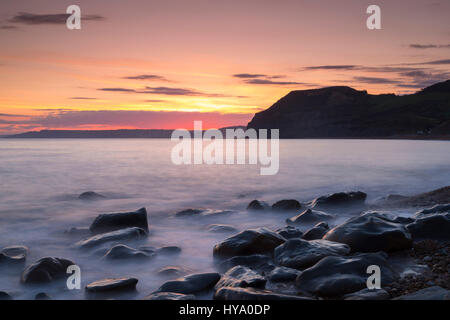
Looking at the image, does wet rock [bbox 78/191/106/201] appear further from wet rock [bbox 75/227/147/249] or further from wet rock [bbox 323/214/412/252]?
wet rock [bbox 323/214/412/252]

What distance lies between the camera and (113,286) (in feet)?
16.7

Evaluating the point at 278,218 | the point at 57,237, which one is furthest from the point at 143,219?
the point at 278,218

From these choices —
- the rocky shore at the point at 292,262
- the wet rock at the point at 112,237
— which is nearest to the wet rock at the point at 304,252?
the rocky shore at the point at 292,262

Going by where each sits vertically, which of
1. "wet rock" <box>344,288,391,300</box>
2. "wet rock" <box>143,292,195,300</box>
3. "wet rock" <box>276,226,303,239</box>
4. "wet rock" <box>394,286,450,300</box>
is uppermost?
"wet rock" <box>394,286,450,300</box>

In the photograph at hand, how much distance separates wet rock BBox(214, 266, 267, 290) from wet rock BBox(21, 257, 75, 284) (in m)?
2.58

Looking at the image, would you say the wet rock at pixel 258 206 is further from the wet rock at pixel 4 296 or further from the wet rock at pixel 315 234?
the wet rock at pixel 4 296

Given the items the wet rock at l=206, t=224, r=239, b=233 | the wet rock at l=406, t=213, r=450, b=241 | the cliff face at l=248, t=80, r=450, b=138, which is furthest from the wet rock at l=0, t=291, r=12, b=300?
the cliff face at l=248, t=80, r=450, b=138

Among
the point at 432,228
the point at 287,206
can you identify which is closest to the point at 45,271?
the point at 432,228

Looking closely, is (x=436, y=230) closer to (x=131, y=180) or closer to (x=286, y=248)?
(x=286, y=248)

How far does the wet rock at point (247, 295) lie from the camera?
13.5 ft

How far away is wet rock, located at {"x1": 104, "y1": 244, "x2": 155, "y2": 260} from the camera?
6.52 meters

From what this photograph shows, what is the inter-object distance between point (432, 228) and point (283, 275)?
3219 millimetres

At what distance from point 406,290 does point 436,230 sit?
2.57 meters

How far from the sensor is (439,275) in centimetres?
480
